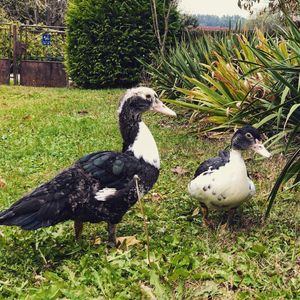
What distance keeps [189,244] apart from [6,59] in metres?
13.9

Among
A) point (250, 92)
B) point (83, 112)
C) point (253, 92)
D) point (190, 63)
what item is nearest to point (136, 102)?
point (250, 92)

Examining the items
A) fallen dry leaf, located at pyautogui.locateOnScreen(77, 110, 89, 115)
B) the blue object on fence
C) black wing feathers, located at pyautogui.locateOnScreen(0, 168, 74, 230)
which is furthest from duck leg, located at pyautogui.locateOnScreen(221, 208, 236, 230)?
the blue object on fence

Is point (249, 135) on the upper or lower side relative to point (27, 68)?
upper

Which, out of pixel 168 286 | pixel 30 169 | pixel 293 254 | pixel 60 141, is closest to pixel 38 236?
pixel 168 286

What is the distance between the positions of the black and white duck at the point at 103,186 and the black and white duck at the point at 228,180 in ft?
1.25

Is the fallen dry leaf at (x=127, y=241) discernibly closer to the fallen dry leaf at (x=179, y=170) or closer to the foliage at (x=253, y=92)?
the fallen dry leaf at (x=179, y=170)

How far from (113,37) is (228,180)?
11.0 metres

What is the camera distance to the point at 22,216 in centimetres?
306

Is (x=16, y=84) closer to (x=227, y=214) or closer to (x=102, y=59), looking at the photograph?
(x=102, y=59)

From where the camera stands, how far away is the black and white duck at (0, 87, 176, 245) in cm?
310

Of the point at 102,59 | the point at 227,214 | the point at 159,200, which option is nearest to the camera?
the point at 227,214

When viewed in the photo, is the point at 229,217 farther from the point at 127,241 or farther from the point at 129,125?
the point at 129,125

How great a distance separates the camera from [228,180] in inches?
140

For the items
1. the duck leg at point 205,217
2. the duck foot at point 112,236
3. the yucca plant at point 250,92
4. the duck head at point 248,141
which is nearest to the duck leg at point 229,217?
the duck leg at point 205,217
